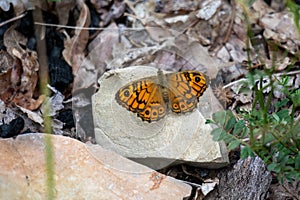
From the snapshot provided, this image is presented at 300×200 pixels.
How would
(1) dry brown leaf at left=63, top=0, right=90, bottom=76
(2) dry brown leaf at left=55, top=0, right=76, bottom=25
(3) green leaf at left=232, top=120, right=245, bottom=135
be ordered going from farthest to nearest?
(2) dry brown leaf at left=55, top=0, right=76, bottom=25
(1) dry brown leaf at left=63, top=0, right=90, bottom=76
(3) green leaf at left=232, top=120, right=245, bottom=135

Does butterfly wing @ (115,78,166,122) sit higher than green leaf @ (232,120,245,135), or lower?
lower

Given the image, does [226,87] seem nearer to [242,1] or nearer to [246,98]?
[246,98]

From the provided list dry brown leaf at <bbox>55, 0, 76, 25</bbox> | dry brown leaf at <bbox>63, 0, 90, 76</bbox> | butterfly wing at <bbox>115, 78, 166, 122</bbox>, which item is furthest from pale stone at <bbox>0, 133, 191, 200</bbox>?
dry brown leaf at <bbox>55, 0, 76, 25</bbox>

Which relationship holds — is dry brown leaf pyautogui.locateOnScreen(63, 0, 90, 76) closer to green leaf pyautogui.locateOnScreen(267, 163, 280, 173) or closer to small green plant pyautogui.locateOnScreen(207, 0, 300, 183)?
small green plant pyautogui.locateOnScreen(207, 0, 300, 183)

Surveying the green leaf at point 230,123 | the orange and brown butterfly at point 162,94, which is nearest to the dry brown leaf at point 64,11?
the orange and brown butterfly at point 162,94

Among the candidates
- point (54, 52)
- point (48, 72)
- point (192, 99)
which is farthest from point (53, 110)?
point (192, 99)

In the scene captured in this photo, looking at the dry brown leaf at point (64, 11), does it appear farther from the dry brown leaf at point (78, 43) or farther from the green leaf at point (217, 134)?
the green leaf at point (217, 134)

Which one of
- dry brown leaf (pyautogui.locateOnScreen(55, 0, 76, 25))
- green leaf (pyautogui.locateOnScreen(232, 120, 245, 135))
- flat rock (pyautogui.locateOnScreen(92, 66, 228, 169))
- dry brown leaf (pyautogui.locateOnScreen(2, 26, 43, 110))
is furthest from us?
dry brown leaf (pyautogui.locateOnScreen(55, 0, 76, 25))

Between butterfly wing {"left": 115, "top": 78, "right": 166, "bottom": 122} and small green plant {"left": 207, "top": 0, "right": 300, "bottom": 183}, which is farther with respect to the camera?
butterfly wing {"left": 115, "top": 78, "right": 166, "bottom": 122}
